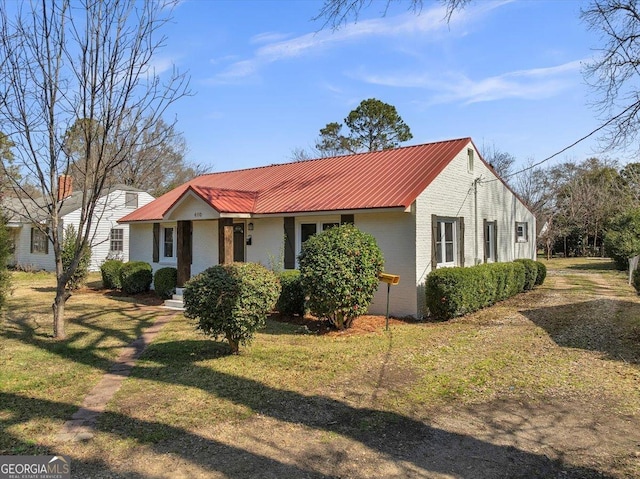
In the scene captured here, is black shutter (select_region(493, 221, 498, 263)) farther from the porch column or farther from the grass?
the porch column

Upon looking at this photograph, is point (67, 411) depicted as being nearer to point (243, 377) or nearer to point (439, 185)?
point (243, 377)

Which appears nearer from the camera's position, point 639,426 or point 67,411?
point 639,426

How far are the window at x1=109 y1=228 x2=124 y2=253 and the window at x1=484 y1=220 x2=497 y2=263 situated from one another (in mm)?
19925

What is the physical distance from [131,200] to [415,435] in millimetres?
23858

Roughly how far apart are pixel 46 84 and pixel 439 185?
9.80 metres

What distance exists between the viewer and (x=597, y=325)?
9438 millimetres

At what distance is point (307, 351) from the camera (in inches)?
305

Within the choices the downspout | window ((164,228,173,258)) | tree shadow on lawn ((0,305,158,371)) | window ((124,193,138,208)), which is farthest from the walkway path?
window ((124,193,138,208))

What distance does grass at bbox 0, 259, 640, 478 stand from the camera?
472 centimetres

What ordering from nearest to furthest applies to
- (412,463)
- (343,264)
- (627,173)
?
1. (412,463)
2. (343,264)
3. (627,173)

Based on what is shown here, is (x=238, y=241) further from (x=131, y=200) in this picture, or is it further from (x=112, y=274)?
(x=131, y=200)

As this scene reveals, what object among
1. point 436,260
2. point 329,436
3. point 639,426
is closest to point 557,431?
point 639,426

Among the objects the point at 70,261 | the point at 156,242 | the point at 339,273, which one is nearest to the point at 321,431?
the point at 339,273

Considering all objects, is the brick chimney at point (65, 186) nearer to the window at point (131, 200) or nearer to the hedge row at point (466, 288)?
the hedge row at point (466, 288)
